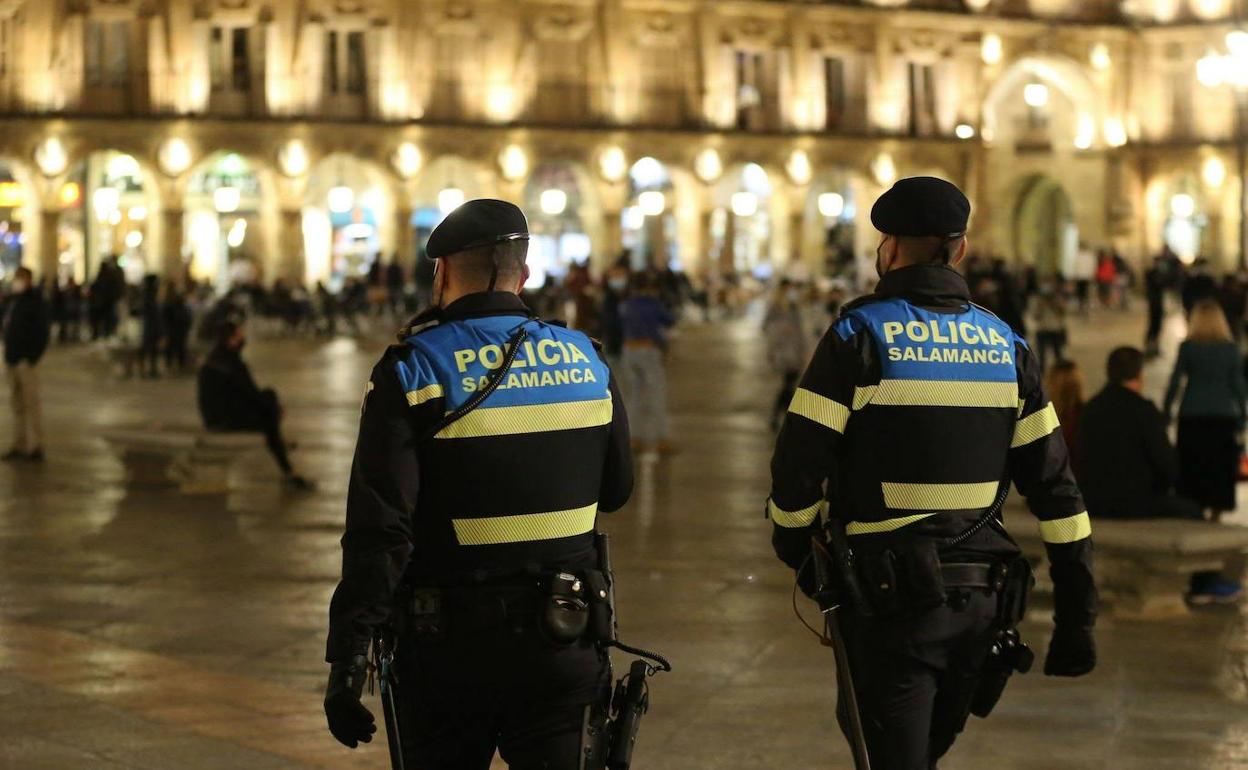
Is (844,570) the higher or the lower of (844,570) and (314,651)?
the higher

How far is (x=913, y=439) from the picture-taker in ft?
15.5

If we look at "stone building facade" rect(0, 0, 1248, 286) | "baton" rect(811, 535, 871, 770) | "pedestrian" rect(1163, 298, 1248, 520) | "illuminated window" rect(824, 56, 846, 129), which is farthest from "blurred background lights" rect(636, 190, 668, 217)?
"baton" rect(811, 535, 871, 770)

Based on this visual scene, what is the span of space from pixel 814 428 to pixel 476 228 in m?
0.91

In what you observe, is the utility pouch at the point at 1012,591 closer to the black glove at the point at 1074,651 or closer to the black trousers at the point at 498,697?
the black glove at the point at 1074,651

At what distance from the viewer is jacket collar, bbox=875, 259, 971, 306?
481cm

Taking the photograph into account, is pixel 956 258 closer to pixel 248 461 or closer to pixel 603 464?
pixel 603 464

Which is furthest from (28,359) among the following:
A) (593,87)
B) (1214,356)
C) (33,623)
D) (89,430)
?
(593,87)

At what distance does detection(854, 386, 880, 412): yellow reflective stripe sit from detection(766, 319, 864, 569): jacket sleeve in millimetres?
12

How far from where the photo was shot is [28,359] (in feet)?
55.5

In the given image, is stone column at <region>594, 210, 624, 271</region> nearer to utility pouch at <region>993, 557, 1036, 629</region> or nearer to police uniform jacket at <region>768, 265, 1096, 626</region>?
police uniform jacket at <region>768, 265, 1096, 626</region>

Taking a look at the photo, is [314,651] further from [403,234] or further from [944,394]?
[403,234]

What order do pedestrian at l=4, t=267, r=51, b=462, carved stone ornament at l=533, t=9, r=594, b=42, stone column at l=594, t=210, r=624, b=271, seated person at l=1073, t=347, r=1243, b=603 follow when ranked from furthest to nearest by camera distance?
stone column at l=594, t=210, r=624, b=271 → carved stone ornament at l=533, t=9, r=594, b=42 → pedestrian at l=4, t=267, r=51, b=462 → seated person at l=1073, t=347, r=1243, b=603

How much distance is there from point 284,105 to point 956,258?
42.5 meters

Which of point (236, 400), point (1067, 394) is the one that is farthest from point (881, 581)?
point (236, 400)
